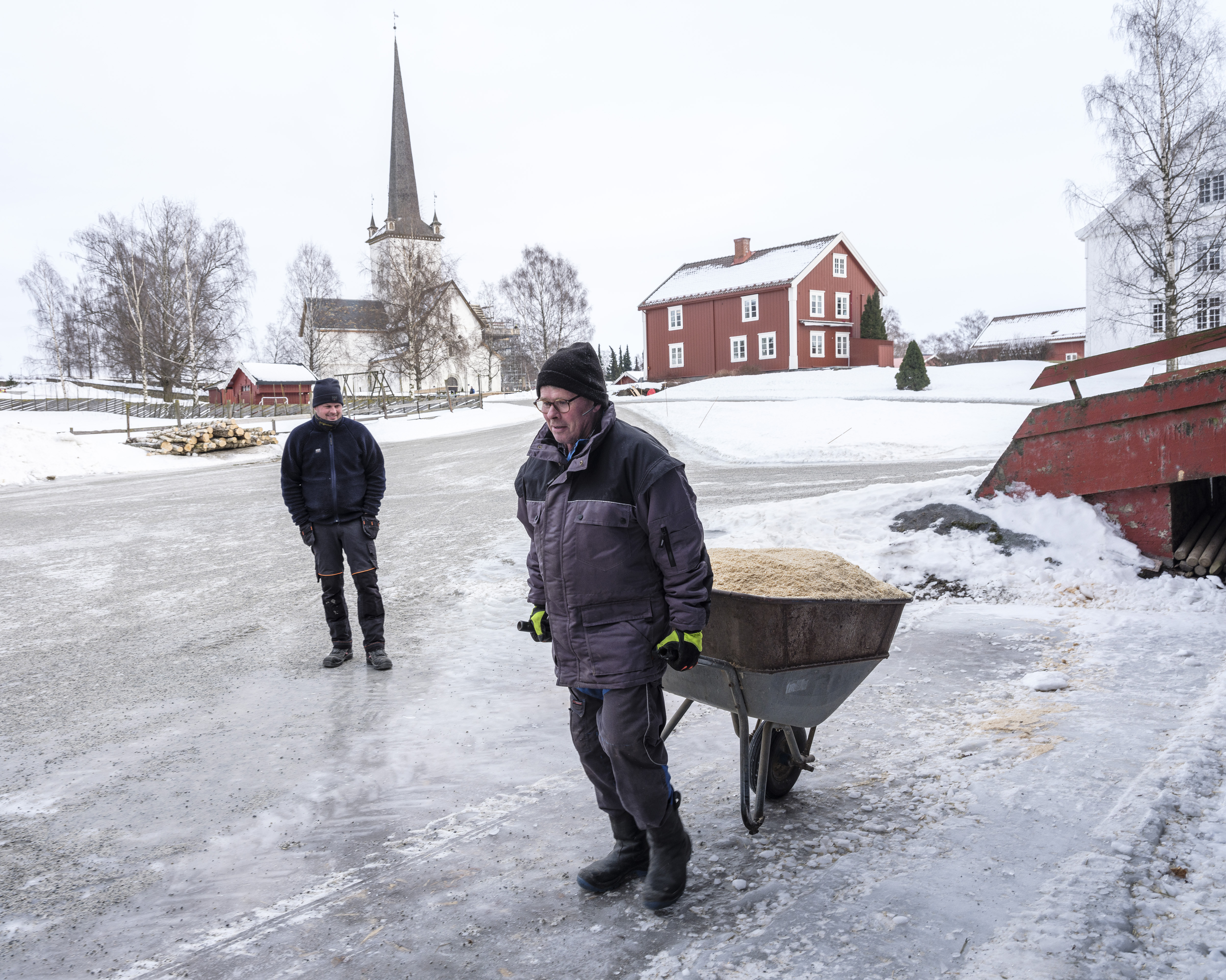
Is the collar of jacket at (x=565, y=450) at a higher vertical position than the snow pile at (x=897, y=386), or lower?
lower

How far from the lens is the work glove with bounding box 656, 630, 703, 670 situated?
2619mm

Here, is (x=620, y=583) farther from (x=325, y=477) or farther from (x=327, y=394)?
(x=327, y=394)

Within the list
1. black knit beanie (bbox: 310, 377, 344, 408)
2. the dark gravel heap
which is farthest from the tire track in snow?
the dark gravel heap

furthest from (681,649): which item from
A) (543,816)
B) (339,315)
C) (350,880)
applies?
(339,315)

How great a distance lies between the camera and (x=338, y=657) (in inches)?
226

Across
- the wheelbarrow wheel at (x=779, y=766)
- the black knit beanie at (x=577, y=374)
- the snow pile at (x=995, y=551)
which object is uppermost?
the black knit beanie at (x=577, y=374)

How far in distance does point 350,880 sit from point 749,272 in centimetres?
4679

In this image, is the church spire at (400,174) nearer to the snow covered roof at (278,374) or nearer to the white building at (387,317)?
the white building at (387,317)

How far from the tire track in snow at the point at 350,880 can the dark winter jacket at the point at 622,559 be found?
1.02 metres

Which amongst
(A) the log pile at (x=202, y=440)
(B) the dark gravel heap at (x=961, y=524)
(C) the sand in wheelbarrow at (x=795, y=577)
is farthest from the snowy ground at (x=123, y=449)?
(C) the sand in wheelbarrow at (x=795, y=577)

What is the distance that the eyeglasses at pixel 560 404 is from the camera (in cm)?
276

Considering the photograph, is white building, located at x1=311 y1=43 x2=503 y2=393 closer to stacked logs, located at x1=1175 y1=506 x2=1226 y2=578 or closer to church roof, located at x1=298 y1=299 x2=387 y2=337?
church roof, located at x1=298 y1=299 x2=387 y2=337

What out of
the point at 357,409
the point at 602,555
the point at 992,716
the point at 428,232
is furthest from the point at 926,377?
the point at 428,232

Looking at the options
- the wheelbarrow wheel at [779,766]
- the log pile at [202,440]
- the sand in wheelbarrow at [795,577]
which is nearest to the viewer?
the sand in wheelbarrow at [795,577]
